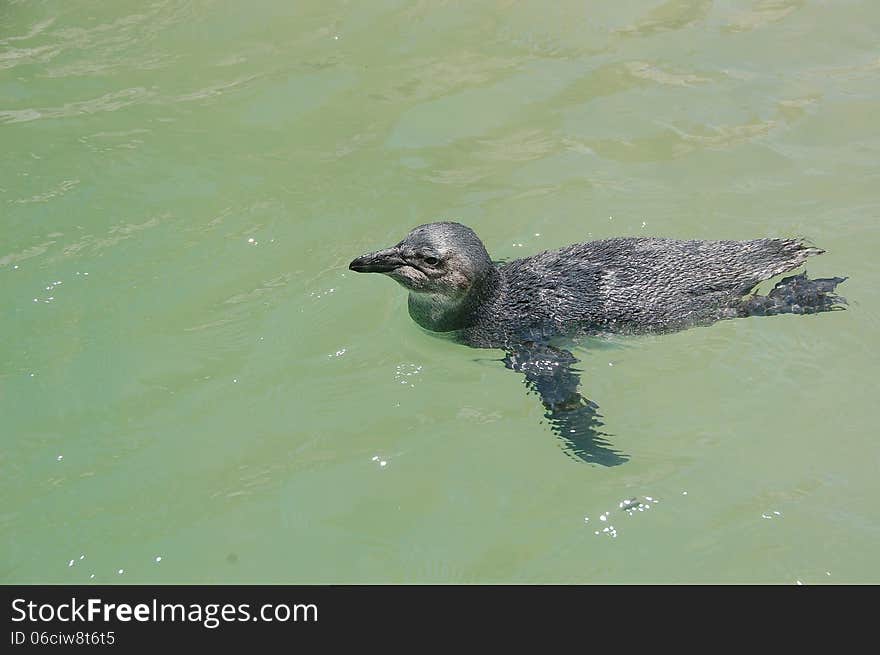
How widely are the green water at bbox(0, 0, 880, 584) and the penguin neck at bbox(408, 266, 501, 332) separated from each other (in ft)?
0.69

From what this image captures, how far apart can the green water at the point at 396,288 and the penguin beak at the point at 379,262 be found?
→ 0.76 meters

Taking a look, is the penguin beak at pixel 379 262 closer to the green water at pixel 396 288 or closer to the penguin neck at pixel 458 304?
the penguin neck at pixel 458 304

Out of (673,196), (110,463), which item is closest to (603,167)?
(673,196)

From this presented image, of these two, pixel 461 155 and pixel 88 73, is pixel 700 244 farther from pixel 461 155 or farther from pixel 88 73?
pixel 88 73

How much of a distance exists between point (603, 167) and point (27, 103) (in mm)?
5876

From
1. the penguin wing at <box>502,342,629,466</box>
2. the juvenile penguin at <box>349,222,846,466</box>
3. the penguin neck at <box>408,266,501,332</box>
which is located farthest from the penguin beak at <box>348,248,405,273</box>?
the penguin wing at <box>502,342,629,466</box>

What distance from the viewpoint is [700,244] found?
6.29 meters

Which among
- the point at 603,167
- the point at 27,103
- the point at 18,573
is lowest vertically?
the point at 18,573

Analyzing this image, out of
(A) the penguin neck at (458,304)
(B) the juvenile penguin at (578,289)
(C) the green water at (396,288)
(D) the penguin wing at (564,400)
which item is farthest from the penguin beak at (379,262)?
(D) the penguin wing at (564,400)

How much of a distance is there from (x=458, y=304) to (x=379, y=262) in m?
0.68

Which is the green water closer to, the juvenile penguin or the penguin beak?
the juvenile penguin

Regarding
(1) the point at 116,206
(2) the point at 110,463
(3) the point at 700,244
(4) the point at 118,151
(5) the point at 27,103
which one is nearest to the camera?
(2) the point at 110,463

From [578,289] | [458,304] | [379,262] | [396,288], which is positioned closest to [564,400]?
[578,289]

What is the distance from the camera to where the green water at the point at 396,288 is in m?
5.10
